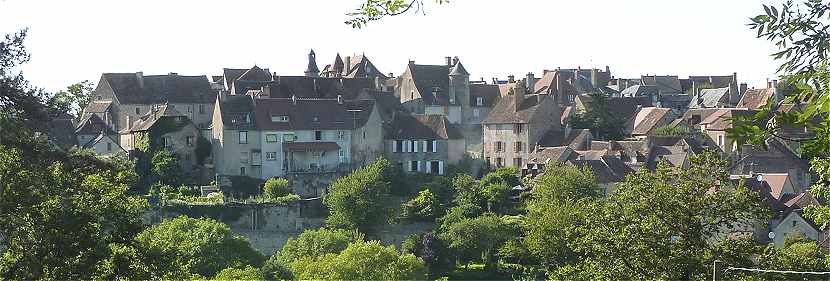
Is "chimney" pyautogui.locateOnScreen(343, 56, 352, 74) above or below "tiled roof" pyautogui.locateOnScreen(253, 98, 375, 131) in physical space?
above

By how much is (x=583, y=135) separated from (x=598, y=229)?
37.6 meters

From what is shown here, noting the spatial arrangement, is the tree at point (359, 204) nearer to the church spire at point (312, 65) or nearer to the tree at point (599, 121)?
the tree at point (599, 121)

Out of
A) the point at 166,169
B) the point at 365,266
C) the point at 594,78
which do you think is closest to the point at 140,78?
the point at 166,169

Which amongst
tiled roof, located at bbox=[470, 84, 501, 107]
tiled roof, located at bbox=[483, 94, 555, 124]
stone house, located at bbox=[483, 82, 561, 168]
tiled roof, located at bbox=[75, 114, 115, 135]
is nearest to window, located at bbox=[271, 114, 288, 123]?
A: tiled roof, located at bbox=[75, 114, 115, 135]

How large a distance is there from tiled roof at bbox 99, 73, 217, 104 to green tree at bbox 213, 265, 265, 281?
21.9 metres

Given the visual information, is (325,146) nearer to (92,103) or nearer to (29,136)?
(92,103)

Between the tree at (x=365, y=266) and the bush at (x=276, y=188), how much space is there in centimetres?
1249

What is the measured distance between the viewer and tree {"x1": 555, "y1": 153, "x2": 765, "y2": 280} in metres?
16.5

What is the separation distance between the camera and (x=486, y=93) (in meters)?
65.3

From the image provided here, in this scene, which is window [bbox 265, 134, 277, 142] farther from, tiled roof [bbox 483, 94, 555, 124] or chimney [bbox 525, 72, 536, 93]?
chimney [bbox 525, 72, 536, 93]

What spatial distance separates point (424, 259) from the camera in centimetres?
4231

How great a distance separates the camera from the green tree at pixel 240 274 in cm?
3541

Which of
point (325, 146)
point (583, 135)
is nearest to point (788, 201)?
point (583, 135)

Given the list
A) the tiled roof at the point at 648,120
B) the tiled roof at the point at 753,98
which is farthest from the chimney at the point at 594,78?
the tiled roof at the point at 648,120
